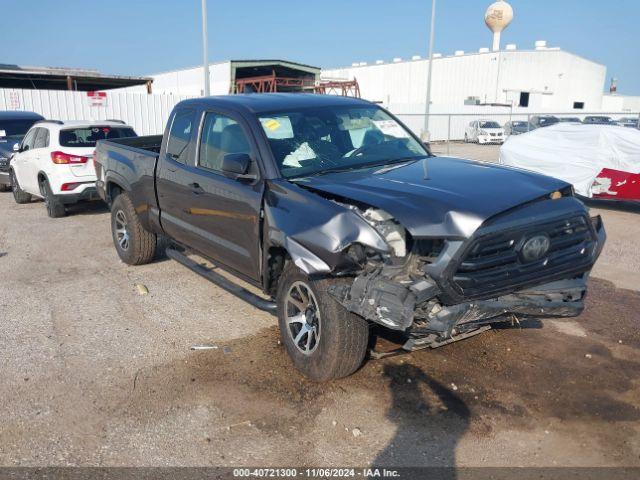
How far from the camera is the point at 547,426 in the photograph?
3451 millimetres

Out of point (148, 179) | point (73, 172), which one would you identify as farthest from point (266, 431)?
point (73, 172)

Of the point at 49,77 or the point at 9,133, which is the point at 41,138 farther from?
the point at 49,77

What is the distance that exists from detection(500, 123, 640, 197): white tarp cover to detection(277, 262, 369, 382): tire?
800cm

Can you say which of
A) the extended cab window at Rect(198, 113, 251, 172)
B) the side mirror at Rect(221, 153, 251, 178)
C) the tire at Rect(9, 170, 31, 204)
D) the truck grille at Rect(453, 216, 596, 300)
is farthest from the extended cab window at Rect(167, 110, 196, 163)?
the tire at Rect(9, 170, 31, 204)

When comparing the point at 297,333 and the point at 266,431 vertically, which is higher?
the point at 297,333

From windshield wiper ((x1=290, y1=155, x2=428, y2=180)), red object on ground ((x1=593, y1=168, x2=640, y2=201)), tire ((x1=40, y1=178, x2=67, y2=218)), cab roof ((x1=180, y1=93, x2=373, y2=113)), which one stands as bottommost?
tire ((x1=40, y1=178, x2=67, y2=218))

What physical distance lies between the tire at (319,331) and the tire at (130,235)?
117 inches

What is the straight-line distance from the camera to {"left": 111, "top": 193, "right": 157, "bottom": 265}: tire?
21.1 feet

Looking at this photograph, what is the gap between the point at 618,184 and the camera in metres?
9.79

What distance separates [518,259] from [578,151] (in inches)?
321

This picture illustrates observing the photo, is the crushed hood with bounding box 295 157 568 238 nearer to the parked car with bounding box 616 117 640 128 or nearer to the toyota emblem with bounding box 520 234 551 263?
the toyota emblem with bounding box 520 234 551 263

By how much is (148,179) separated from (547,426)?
442 cm

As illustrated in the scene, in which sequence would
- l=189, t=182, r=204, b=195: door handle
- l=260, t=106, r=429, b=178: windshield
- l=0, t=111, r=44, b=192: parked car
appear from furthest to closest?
1. l=0, t=111, r=44, b=192: parked car
2. l=189, t=182, r=204, b=195: door handle
3. l=260, t=106, r=429, b=178: windshield

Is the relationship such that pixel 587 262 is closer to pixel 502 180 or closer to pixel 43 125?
pixel 502 180
